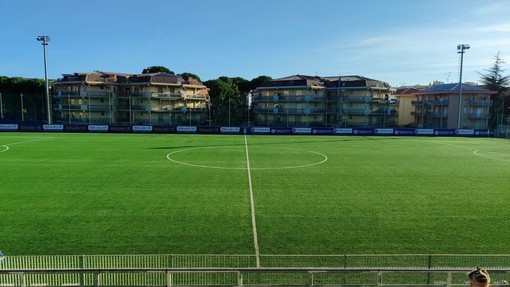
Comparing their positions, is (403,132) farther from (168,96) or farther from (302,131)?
(168,96)

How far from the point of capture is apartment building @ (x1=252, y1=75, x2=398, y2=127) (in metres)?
81.6

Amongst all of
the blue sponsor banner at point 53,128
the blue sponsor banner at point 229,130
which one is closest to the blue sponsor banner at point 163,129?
the blue sponsor banner at point 229,130

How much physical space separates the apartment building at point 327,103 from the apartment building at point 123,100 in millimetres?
15419

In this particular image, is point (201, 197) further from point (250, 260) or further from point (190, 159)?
point (190, 159)

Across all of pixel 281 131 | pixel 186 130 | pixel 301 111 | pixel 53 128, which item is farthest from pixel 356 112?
pixel 53 128

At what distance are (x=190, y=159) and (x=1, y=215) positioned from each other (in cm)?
1709

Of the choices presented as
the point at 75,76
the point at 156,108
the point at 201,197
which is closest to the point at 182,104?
the point at 156,108

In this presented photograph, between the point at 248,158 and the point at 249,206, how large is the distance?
15665 mm

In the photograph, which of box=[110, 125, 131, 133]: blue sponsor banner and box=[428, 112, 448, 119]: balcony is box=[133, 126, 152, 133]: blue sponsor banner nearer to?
box=[110, 125, 131, 133]: blue sponsor banner

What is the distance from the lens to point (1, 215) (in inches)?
613

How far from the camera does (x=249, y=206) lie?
17.6 metres

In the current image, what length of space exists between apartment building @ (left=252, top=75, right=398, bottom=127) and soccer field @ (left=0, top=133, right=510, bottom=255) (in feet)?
169

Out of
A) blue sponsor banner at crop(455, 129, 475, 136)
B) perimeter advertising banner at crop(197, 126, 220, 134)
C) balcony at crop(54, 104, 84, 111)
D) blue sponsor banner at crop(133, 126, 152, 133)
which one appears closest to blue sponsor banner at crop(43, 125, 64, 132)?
blue sponsor banner at crop(133, 126, 152, 133)

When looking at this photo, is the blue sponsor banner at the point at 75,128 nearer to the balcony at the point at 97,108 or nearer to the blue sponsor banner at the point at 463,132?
the balcony at the point at 97,108
